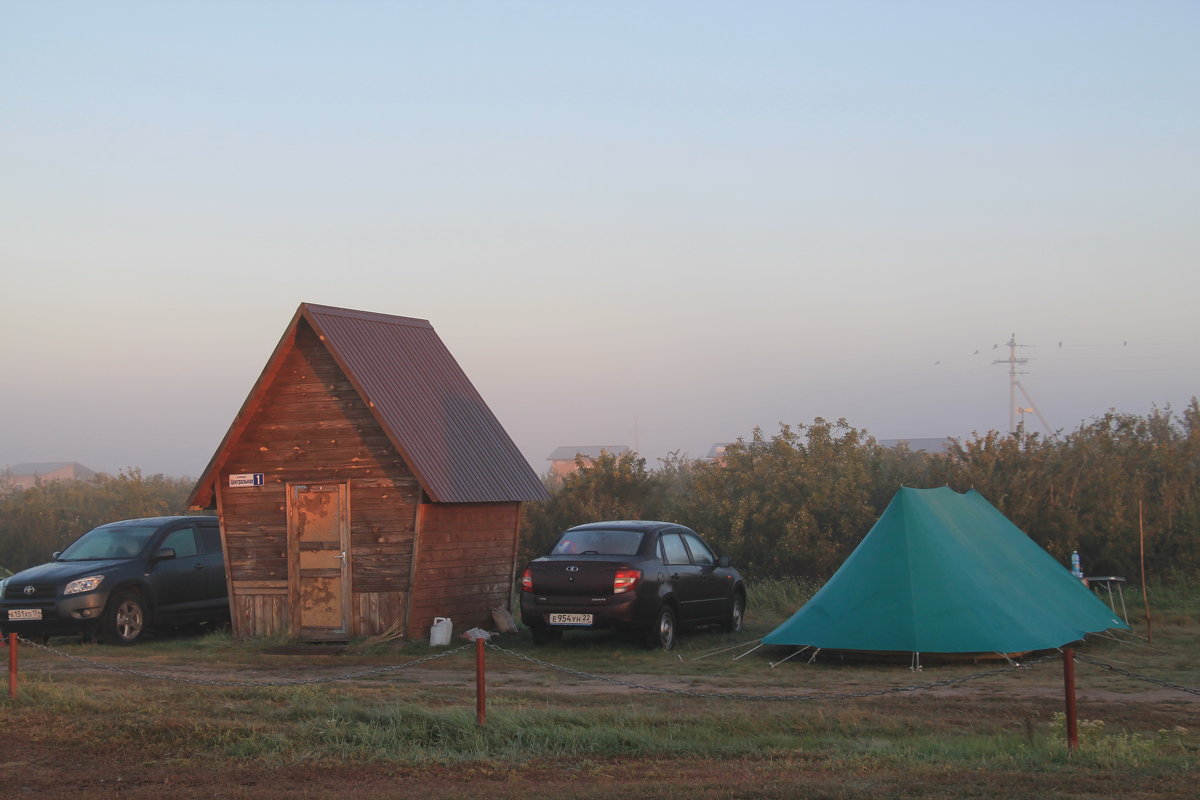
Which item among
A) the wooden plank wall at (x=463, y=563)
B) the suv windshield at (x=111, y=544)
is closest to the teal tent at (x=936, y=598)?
the wooden plank wall at (x=463, y=563)

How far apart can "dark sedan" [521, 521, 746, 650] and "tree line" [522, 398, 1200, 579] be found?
28.8 ft

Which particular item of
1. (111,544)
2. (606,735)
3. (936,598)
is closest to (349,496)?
(111,544)

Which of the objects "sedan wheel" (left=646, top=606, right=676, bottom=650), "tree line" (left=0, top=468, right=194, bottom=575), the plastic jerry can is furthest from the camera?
"tree line" (left=0, top=468, right=194, bottom=575)

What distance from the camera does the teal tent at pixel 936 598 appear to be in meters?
14.0

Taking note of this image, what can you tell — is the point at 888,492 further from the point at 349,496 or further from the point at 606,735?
the point at 606,735

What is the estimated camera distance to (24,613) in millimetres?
17016

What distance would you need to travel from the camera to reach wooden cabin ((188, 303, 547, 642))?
663 inches

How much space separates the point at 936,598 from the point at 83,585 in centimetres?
1125

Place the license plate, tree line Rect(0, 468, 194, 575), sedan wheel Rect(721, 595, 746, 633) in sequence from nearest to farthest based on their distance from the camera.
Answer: the license plate < sedan wheel Rect(721, 595, 746, 633) < tree line Rect(0, 468, 194, 575)

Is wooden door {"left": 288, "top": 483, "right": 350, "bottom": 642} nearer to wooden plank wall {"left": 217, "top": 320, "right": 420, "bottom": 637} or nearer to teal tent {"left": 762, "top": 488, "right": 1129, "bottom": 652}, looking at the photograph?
wooden plank wall {"left": 217, "top": 320, "right": 420, "bottom": 637}

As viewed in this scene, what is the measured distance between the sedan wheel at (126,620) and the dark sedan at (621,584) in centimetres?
587

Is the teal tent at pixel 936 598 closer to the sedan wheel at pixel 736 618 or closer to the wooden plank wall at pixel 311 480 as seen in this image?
the sedan wheel at pixel 736 618

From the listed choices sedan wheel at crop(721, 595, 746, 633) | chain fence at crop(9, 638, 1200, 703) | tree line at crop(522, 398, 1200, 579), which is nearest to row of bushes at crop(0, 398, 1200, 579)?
tree line at crop(522, 398, 1200, 579)

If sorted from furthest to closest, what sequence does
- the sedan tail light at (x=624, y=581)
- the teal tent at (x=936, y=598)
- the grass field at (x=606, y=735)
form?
the sedan tail light at (x=624, y=581)
the teal tent at (x=936, y=598)
the grass field at (x=606, y=735)
